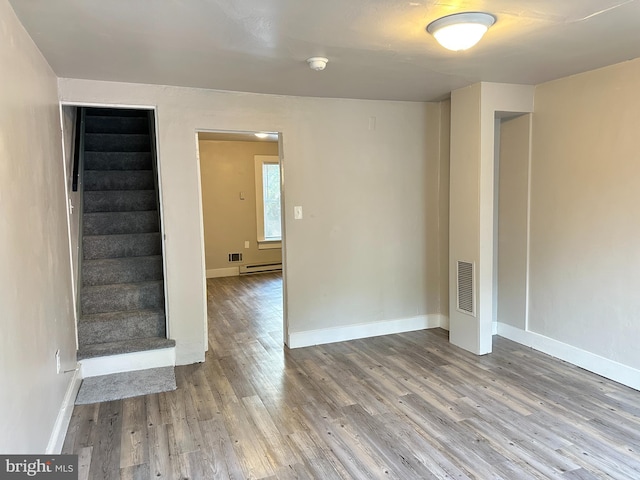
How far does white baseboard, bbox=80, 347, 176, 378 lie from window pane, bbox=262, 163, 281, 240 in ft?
13.9

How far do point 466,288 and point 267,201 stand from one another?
460 centimetres

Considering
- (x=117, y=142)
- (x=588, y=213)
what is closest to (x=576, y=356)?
(x=588, y=213)

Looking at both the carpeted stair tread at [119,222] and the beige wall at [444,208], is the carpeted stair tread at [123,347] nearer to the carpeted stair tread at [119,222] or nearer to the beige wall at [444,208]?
the carpeted stair tread at [119,222]

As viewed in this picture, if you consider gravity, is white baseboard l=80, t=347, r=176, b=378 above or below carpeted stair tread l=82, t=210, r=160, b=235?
below

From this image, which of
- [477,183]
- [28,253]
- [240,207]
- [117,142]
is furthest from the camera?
[240,207]

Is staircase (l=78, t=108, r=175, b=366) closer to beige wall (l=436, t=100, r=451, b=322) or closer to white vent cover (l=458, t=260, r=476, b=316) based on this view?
white vent cover (l=458, t=260, r=476, b=316)

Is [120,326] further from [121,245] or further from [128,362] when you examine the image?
[121,245]

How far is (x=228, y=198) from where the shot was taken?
726cm

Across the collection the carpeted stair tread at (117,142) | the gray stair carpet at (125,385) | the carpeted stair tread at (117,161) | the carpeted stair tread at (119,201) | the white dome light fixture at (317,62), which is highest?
the white dome light fixture at (317,62)

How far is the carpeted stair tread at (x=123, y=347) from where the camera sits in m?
3.32

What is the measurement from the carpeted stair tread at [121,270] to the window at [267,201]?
3485 mm

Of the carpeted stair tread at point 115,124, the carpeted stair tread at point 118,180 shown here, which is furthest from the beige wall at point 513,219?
the carpeted stair tread at point 115,124

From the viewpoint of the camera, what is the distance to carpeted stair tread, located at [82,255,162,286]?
12.8ft

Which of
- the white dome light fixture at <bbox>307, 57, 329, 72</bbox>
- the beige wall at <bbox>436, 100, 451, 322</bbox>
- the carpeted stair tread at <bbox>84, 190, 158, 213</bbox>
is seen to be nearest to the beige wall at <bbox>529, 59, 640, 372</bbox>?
the beige wall at <bbox>436, 100, 451, 322</bbox>
